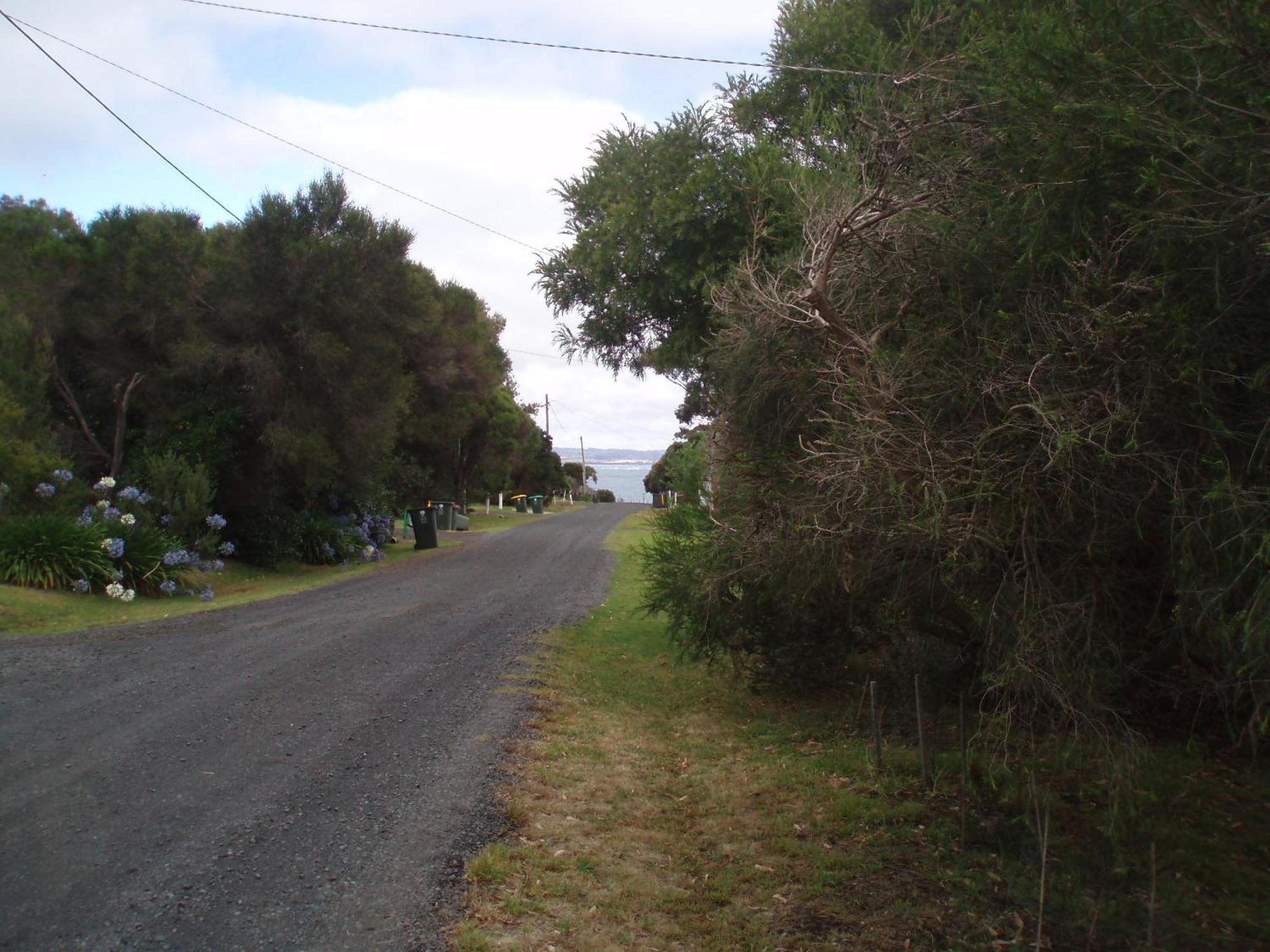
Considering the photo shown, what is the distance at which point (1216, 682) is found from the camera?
386 centimetres

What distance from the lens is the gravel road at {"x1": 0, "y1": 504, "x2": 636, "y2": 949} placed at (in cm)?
439

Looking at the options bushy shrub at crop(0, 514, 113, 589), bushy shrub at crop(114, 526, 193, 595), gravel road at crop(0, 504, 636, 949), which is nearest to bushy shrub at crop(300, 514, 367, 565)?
bushy shrub at crop(114, 526, 193, 595)

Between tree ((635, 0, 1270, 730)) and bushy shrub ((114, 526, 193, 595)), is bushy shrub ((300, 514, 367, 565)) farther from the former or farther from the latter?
tree ((635, 0, 1270, 730))

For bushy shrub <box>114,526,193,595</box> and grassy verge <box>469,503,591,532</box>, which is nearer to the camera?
bushy shrub <box>114,526,193,595</box>

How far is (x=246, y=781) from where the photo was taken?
6.26 meters

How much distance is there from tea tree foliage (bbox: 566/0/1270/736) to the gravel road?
2.59 metres

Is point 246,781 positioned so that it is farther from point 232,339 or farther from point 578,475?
point 578,475

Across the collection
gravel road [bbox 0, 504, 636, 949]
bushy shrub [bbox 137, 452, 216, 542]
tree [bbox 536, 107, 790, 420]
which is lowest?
gravel road [bbox 0, 504, 636, 949]

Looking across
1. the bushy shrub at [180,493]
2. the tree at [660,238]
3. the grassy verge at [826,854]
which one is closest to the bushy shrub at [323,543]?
the bushy shrub at [180,493]

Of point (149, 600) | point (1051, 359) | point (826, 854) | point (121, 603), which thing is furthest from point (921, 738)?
point (149, 600)

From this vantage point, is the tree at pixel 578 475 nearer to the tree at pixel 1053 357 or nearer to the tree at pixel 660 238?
the tree at pixel 660 238

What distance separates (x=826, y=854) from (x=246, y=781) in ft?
11.5

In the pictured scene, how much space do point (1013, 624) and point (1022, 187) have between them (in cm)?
184

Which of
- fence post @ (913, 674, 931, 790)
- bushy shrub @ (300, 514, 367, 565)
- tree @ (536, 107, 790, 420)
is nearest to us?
fence post @ (913, 674, 931, 790)
